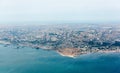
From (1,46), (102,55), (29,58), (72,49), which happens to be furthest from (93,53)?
(1,46)

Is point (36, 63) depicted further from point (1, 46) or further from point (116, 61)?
point (1, 46)

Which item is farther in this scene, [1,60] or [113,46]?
[113,46]

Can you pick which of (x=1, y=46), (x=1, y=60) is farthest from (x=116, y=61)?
(x=1, y=46)

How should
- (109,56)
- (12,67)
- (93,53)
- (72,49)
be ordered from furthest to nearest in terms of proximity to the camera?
(72,49), (93,53), (109,56), (12,67)

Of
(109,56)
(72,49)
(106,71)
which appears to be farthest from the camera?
(72,49)

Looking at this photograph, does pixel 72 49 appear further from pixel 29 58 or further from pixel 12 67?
pixel 12 67

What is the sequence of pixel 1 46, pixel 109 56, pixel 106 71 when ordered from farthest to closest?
1. pixel 1 46
2. pixel 109 56
3. pixel 106 71
